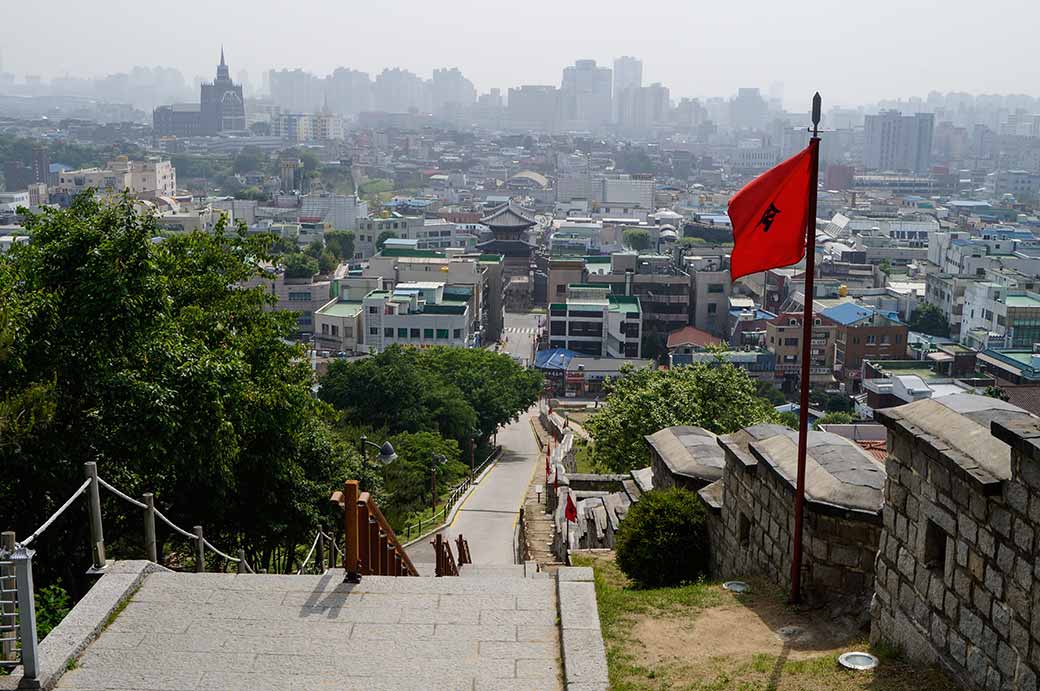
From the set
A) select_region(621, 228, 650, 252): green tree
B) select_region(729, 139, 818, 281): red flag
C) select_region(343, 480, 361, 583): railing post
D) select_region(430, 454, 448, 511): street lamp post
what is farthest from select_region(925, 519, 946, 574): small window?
select_region(621, 228, 650, 252): green tree

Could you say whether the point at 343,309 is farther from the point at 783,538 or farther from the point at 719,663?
the point at 719,663

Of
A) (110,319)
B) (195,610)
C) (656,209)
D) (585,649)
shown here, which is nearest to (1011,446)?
(585,649)

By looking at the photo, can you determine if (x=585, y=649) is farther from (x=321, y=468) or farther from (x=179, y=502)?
(x=321, y=468)

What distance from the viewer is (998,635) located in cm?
587

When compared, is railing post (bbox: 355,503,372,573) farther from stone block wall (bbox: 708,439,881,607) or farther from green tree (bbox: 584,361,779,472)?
green tree (bbox: 584,361,779,472)

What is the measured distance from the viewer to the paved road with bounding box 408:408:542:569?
21.3 m

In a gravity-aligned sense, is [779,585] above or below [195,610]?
below

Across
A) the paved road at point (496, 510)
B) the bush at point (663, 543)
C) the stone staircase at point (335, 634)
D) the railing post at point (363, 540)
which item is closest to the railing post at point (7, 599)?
the stone staircase at point (335, 634)

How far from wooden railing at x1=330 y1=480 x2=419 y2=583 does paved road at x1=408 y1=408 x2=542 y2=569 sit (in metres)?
9.63

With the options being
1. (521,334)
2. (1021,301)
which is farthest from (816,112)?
(521,334)

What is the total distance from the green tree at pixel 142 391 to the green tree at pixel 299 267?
6186cm

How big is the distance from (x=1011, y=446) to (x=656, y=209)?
14826 cm

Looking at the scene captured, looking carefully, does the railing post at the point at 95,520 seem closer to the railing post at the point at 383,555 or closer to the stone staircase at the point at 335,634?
the stone staircase at the point at 335,634

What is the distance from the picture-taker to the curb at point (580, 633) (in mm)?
6086
